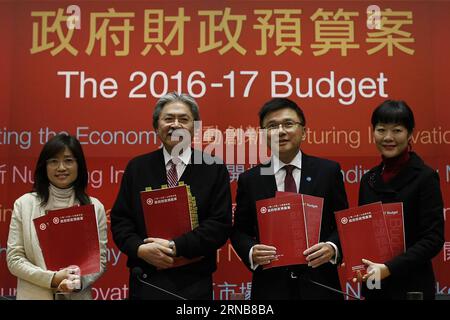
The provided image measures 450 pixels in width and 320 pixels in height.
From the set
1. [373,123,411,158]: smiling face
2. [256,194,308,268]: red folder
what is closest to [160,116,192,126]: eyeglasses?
[256,194,308,268]: red folder

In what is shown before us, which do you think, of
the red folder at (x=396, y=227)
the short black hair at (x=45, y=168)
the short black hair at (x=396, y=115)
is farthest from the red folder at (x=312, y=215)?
the short black hair at (x=45, y=168)

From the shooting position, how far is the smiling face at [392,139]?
98.2 inches

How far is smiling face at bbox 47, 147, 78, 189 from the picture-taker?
2646mm

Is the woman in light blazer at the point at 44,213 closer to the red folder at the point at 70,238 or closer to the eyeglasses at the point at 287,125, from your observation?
the red folder at the point at 70,238

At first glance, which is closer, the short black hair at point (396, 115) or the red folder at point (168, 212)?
the red folder at point (168, 212)

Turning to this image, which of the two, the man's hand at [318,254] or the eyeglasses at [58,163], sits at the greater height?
the eyeglasses at [58,163]

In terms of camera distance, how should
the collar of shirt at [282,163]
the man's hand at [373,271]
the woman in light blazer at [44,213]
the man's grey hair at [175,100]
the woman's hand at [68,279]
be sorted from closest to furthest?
the man's hand at [373,271] < the woman's hand at [68,279] < the woman in light blazer at [44,213] < the collar of shirt at [282,163] < the man's grey hair at [175,100]

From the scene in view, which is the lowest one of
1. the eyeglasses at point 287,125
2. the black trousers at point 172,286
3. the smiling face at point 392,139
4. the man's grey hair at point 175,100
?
the black trousers at point 172,286

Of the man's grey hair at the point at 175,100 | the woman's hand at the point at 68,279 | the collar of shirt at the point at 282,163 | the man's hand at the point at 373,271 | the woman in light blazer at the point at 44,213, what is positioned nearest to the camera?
the man's hand at the point at 373,271

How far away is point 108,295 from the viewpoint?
3496 mm

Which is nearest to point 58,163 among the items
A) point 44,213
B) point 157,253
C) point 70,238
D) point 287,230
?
point 44,213

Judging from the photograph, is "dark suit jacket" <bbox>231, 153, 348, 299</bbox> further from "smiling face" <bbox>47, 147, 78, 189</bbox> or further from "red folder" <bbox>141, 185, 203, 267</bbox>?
"smiling face" <bbox>47, 147, 78, 189</bbox>
